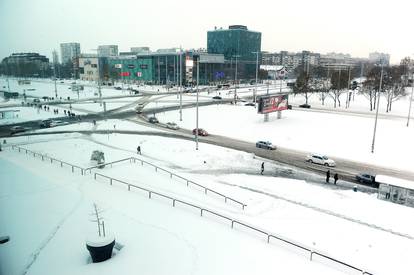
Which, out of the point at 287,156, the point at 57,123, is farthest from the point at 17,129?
the point at 287,156

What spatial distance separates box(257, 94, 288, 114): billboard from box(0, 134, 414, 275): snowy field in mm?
22684

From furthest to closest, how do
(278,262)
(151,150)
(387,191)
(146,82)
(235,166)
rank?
1. (146,82)
2. (151,150)
3. (235,166)
4. (387,191)
5. (278,262)

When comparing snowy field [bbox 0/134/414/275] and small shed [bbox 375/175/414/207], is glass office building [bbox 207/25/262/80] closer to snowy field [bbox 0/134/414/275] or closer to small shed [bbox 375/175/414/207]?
snowy field [bbox 0/134/414/275]

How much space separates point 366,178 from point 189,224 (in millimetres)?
18788

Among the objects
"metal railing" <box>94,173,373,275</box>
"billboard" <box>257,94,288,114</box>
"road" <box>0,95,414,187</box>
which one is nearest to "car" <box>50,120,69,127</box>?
"road" <box>0,95,414,187</box>

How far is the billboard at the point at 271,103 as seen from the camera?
51594 millimetres

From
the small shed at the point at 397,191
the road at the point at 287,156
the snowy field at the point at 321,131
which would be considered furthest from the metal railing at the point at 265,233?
the snowy field at the point at 321,131

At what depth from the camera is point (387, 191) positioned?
81.7ft

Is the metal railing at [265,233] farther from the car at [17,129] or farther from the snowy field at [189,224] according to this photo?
the car at [17,129]

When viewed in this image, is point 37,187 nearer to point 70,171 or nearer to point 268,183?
point 70,171

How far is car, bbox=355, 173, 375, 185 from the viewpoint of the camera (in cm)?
2864

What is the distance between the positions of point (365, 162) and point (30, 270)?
107ft

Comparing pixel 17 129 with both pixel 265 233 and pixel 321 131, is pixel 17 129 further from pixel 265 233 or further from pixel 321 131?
pixel 265 233


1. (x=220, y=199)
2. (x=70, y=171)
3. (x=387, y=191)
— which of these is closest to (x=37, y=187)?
(x=70, y=171)
